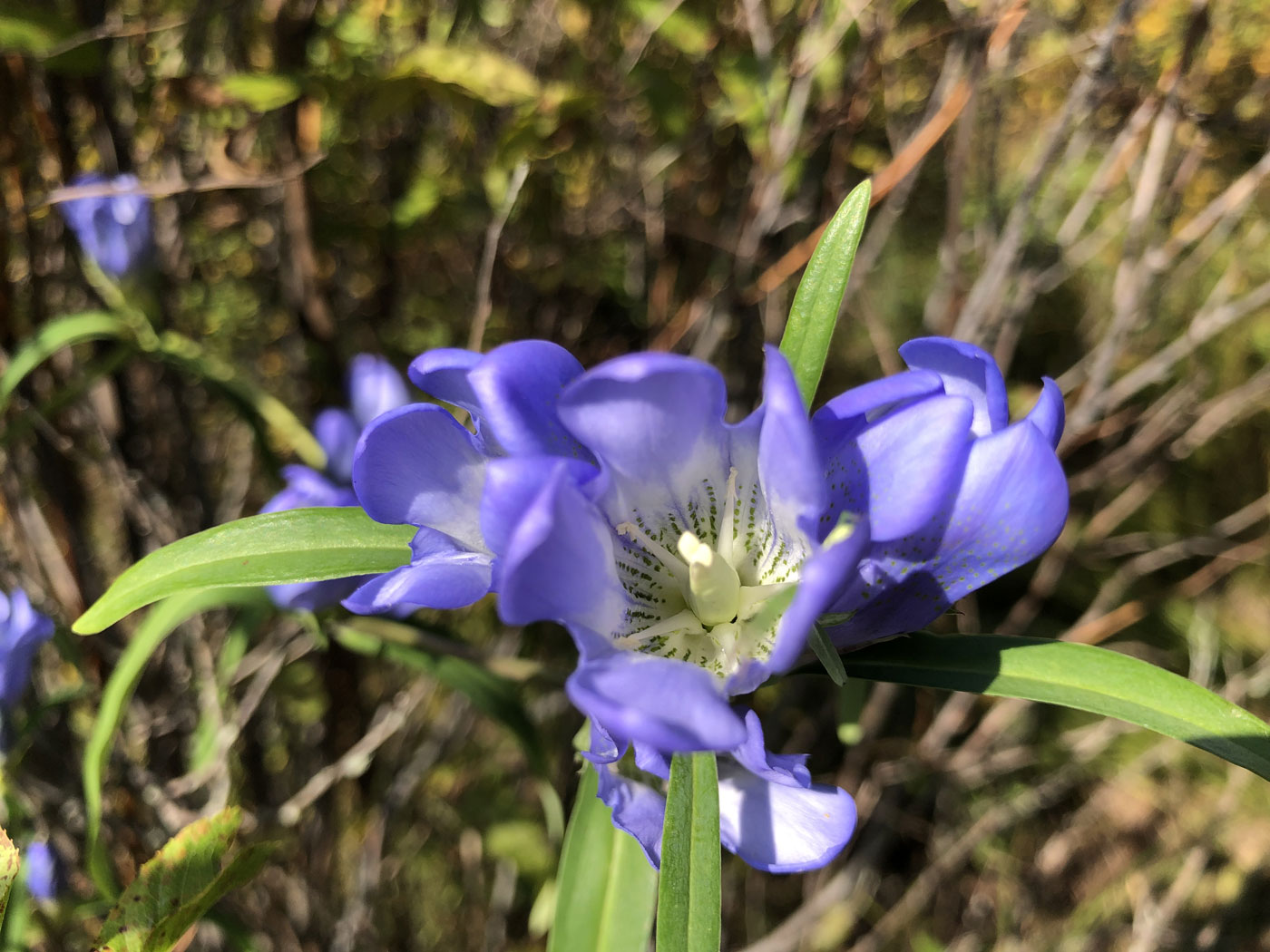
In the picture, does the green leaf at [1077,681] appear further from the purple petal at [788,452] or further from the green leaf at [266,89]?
the green leaf at [266,89]

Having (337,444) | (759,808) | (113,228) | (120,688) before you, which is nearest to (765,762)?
(759,808)

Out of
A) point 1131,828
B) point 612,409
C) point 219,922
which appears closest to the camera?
point 612,409

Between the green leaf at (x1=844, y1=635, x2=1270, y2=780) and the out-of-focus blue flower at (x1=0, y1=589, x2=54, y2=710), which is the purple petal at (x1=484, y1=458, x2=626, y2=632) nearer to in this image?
the green leaf at (x1=844, y1=635, x2=1270, y2=780)

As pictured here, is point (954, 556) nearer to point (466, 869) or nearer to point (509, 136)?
point (509, 136)

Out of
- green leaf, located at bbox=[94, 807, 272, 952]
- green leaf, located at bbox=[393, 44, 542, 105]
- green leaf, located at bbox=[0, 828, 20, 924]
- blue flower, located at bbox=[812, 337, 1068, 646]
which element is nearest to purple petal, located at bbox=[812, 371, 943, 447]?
blue flower, located at bbox=[812, 337, 1068, 646]

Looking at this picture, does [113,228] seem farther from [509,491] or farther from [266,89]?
[509,491]

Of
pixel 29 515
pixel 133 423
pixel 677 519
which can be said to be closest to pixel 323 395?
pixel 133 423
